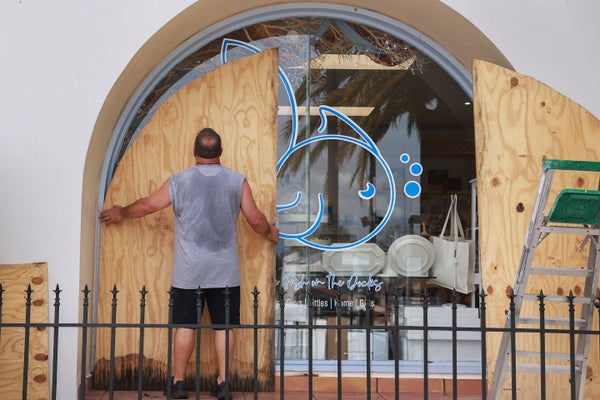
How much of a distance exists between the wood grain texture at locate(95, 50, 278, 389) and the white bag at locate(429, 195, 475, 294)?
4.61 feet

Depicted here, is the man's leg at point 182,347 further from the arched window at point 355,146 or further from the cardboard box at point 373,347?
the cardboard box at point 373,347

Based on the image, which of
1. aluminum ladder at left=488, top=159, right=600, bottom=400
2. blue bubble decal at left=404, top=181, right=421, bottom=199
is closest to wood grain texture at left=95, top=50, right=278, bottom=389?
blue bubble decal at left=404, top=181, right=421, bottom=199

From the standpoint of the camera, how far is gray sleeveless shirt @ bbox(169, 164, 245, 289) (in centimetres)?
515

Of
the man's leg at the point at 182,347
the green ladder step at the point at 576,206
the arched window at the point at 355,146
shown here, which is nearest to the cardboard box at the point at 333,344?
the arched window at the point at 355,146

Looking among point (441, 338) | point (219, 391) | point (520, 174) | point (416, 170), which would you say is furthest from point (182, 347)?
point (520, 174)

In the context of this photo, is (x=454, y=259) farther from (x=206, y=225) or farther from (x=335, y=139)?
(x=206, y=225)

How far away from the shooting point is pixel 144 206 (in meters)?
5.32

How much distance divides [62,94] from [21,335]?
1.65m

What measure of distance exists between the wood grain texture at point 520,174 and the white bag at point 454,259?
85 centimetres

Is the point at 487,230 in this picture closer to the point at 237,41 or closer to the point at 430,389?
the point at 430,389

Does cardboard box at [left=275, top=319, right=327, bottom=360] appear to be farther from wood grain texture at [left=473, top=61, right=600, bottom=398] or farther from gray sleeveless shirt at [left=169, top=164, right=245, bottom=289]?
wood grain texture at [left=473, top=61, right=600, bottom=398]

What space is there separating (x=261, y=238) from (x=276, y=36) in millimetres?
1685

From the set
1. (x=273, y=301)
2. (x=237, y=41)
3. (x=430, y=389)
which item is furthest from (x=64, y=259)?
(x=430, y=389)

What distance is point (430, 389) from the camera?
19.0 feet
